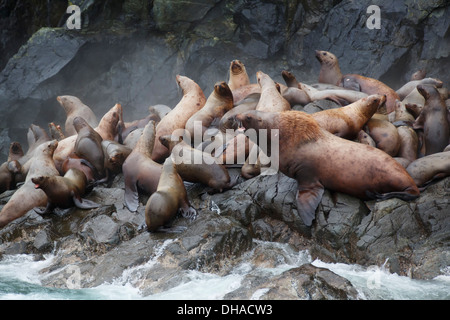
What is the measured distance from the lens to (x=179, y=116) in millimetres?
9688

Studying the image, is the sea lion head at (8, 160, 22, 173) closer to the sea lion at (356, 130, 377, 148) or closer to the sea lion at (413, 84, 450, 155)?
the sea lion at (356, 130, 377, 148)

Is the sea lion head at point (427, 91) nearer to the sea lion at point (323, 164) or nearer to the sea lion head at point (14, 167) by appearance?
the sea lion at point (323, 164)

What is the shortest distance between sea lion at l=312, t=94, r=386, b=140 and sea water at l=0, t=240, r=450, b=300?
2.25m

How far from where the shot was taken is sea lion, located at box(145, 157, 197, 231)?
6.29 metres

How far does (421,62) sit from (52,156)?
28.8 feet

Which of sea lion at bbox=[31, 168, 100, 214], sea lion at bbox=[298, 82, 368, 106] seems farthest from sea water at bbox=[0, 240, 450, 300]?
sea lion at bbox=[298, 82, 368, 106]

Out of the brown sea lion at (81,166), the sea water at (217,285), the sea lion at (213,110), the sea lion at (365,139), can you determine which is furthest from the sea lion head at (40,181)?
the sea lion at (365,139)

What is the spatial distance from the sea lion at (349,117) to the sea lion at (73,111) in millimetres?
6267

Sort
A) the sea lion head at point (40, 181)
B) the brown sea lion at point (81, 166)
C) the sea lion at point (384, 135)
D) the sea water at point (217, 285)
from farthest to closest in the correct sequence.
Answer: the brown sea lion at point (81, 166)
the sea lion at point (384, 135)
the sea lion head at point (40, 181)
the sea water at point (217, 285)

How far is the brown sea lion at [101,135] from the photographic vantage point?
Result: 9.41 metres

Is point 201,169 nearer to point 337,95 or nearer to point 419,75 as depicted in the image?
point 337,95

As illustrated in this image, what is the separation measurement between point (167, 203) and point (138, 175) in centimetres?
147
